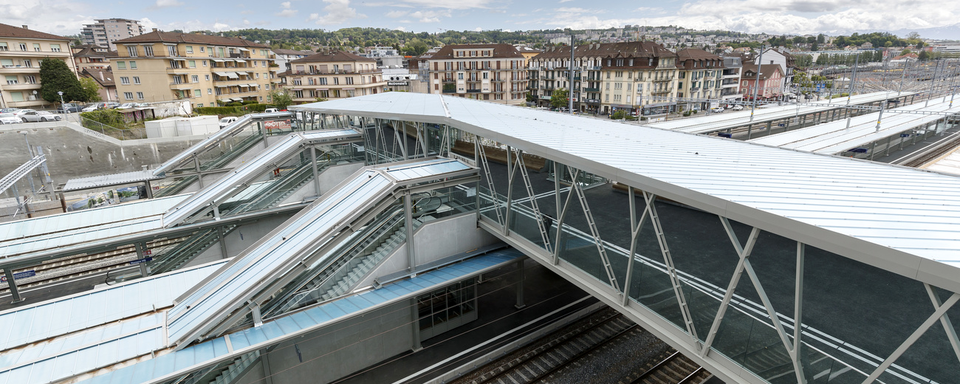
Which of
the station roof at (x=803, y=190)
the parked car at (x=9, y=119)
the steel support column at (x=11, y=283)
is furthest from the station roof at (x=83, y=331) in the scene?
the parked car at (x=9, y=119)

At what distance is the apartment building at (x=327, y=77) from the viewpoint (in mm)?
64000

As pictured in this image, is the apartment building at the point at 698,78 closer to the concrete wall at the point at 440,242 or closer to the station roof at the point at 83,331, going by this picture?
the concrete wall at the point at 440,242

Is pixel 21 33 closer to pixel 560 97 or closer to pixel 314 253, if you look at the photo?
pixel 314 253

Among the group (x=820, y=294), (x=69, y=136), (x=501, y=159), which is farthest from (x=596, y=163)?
(x=69, y=136)

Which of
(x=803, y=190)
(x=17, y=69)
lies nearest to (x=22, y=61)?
(x=17, y=69)

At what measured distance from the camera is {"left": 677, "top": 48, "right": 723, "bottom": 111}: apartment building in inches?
2723

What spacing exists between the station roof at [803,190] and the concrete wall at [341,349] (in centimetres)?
634

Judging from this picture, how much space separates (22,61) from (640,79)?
77.8 meters

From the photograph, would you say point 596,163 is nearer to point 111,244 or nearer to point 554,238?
point 554,238

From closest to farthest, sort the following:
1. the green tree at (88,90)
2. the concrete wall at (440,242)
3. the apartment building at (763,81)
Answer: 1. the concrete wall at (440,242)
2. the green tree at (88,90)
3. the apartment building at (763,81)

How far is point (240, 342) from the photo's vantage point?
999cm

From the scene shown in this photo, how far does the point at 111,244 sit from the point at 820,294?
21.4 m

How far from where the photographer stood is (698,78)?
72.0 m

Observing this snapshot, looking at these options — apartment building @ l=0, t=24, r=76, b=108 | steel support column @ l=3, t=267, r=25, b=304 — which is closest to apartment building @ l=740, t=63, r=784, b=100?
steel support column @ l=3, t=267, r=25, b=304
